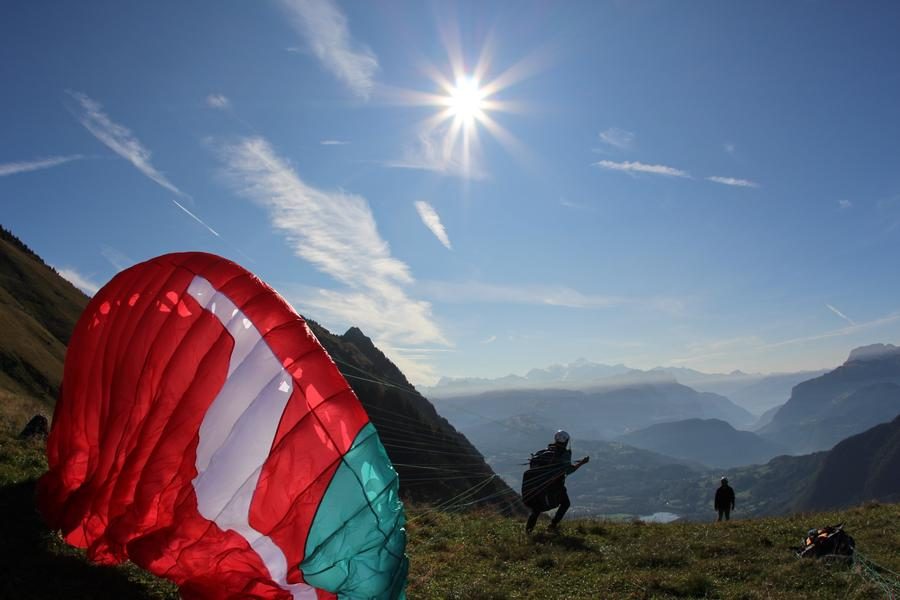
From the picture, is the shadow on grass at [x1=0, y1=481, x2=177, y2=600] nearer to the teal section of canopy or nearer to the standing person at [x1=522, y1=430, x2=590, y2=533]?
the teal section of canopy

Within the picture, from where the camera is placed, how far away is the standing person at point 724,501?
72.6 feet

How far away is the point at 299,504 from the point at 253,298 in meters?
3.00

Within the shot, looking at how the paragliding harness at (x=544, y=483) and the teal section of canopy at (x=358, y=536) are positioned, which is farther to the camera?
the paragliding harness at (x=544, y=483)

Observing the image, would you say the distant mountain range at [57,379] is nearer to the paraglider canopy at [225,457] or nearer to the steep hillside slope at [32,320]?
the steep hillside slope at [32,320]

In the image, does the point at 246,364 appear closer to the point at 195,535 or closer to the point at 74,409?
the point at 195,535

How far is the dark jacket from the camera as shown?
A: 72.8 feet

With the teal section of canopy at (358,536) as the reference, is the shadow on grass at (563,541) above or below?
below

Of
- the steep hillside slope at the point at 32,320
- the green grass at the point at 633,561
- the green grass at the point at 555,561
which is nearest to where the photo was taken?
the green grass at the point at 555,561

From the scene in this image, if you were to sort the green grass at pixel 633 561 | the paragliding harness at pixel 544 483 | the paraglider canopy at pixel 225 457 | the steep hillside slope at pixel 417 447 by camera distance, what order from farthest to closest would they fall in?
the steep hillside slope at pixel 417 447 → the paragliding harness at pixel 544 483 → the green grass at pixel 633 561 → the paraglider canopy at pixel 225 457

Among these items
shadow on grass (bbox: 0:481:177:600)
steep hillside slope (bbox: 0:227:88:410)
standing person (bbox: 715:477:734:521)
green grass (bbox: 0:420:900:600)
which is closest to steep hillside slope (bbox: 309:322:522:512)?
steep hillside slope (bbox: 0:227:88:410)

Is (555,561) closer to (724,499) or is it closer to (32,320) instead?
(724,499)

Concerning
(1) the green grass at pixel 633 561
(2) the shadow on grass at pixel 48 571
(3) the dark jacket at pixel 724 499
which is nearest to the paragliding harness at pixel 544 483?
(1) the green grass at pixel 633 561

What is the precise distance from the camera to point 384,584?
242 inches

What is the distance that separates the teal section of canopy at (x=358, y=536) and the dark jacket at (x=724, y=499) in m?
20.6
